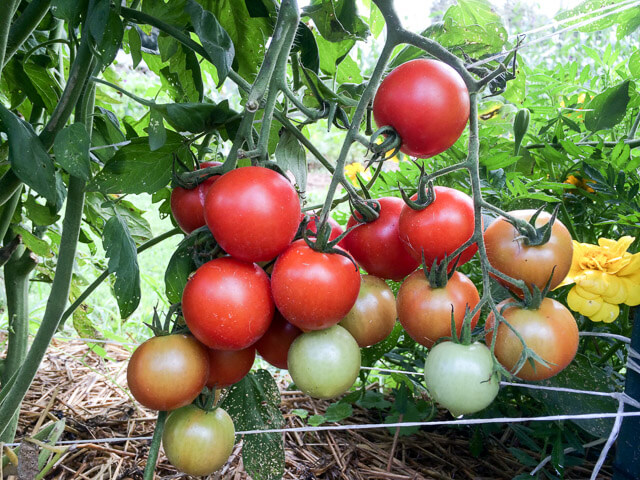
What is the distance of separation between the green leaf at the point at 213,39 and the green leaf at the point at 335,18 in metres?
0.10

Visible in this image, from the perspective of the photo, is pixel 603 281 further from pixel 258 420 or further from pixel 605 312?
pixel 258 420

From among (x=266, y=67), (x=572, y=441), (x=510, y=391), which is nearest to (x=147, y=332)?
(x=510, y=391)

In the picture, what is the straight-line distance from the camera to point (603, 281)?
698 millimetres

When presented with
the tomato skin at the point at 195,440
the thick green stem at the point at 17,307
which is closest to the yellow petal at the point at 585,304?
the tomato skin at the point at 195,440

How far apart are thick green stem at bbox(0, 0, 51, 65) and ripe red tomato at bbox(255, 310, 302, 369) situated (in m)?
0.50

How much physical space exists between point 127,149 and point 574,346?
475 millimetres

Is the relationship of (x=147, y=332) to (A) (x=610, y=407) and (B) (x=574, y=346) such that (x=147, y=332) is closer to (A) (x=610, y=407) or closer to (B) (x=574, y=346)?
(A) (x=610, y=407)

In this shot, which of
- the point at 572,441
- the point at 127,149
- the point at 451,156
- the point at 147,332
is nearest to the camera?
the point at 127,149

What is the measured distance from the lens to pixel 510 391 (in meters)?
0.96

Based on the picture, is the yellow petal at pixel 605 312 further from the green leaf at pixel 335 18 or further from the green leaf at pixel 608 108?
the green leaf at pixel 335 18

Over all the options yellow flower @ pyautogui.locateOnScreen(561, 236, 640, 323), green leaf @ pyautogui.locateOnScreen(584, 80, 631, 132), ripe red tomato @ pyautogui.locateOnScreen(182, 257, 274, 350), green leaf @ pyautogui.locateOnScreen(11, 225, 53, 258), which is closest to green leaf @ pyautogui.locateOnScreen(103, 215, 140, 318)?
ripe red tomato @ pyautogui.locateOnScreen(182, 257, 274, 350)

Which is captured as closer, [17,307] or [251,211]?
[251,211]

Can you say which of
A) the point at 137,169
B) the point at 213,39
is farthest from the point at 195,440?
the point at 213,39

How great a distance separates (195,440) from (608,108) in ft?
→ 2.38
